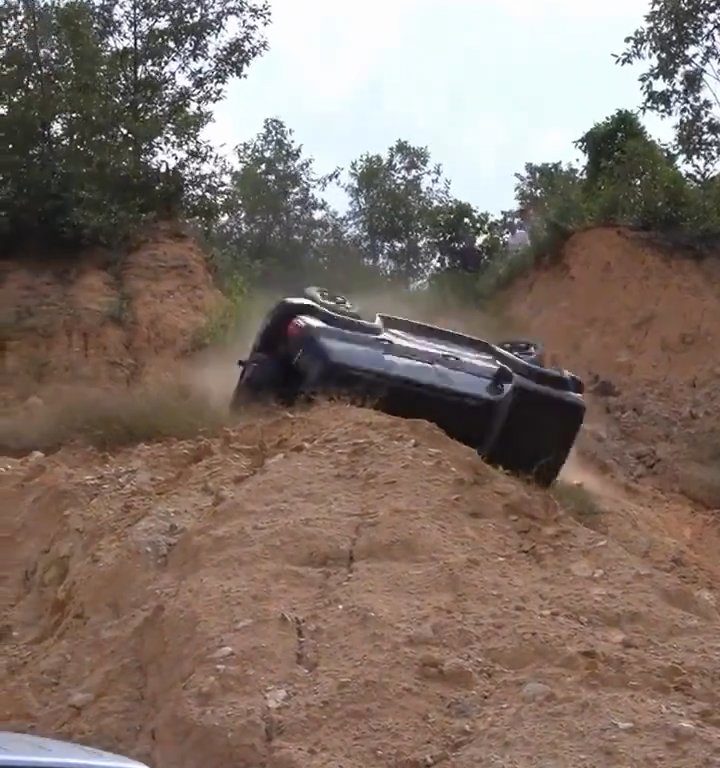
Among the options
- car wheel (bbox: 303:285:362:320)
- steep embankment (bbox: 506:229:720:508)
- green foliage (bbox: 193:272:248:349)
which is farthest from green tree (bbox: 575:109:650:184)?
car wheel (bbox: 303:285:362:320)

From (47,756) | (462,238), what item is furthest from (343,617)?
(462,238)

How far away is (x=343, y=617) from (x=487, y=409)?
278cm

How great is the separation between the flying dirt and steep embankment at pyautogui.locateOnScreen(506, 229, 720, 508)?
5.98 metres

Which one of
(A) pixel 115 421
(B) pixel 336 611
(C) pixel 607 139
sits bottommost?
(A) pixel 115 421

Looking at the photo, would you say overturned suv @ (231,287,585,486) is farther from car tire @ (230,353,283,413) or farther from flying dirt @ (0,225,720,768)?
flying dirt @ (0,225,720,768)

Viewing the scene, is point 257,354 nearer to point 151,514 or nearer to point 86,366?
point 151,514

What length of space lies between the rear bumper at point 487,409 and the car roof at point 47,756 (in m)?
4.06

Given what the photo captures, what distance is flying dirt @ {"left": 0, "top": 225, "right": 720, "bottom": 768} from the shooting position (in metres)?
5.09

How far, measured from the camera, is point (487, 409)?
824 cm

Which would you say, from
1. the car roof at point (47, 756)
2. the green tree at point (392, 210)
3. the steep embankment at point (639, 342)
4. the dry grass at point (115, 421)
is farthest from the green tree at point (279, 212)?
the car roof at point (47, 756)

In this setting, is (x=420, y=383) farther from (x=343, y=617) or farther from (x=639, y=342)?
(x=639, y=342)

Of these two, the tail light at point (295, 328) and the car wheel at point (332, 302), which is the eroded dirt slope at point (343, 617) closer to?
the tail light at point (295, 328)

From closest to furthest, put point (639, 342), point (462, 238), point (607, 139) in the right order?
point (639, 342) → point (607, 139) → point (462, 238)

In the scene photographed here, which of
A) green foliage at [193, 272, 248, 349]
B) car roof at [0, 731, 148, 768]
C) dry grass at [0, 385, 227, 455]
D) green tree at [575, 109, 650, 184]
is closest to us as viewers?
car roof at [0, 731, 148, 768]
